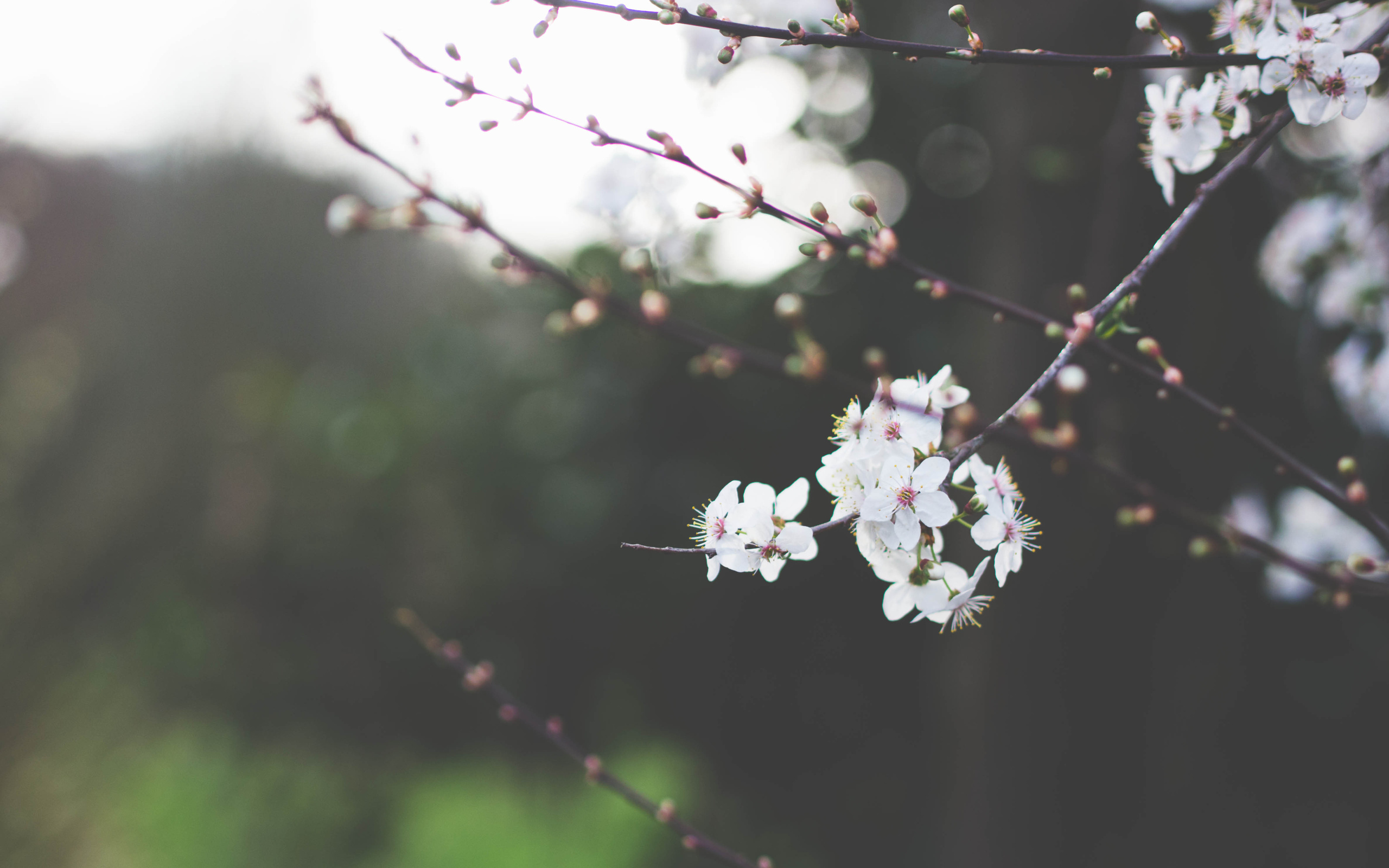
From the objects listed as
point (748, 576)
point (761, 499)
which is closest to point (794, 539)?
point (761, 499)

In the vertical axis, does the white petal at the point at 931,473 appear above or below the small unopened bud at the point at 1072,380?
below

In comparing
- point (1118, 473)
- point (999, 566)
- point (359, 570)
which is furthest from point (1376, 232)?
point (359, 570)

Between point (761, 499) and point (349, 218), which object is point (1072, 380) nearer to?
point (761, 499)

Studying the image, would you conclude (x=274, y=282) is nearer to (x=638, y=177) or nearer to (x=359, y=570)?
(x=359, y=570)

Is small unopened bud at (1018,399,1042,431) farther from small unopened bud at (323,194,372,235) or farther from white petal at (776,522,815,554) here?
small unopened bud at (323,194,372,235)

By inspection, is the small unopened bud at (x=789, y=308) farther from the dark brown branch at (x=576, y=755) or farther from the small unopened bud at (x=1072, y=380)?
the dark brown branch at (x=576, y=755)

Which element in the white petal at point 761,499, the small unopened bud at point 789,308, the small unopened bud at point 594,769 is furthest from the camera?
the small unopened bud at point 594,769

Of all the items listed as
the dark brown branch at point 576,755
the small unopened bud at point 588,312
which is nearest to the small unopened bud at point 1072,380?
the small unopened bud at point 588,312

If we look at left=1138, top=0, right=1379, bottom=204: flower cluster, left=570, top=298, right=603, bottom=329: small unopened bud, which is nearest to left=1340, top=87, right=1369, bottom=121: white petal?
left=1138, top=0, right=1379, bottom=204: flower cluster
